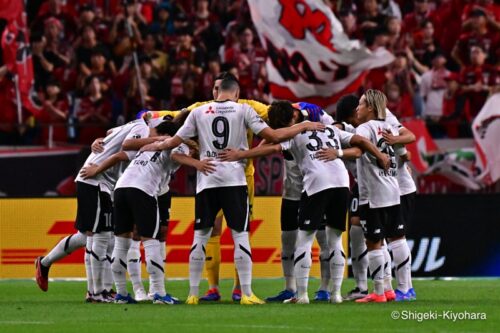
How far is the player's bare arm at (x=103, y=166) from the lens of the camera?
15.5m

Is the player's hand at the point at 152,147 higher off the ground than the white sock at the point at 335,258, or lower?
higher

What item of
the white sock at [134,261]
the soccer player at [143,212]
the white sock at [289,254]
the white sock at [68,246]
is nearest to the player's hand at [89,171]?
the soccer player at [143,212]

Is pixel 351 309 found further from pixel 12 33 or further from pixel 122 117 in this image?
pixel 12 33

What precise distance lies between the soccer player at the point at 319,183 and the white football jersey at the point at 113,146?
1313 millimetres

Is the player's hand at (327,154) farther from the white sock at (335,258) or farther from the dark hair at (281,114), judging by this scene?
the white sock at (335,258)

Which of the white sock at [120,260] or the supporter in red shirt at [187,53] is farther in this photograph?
the supporter in red shirt at [187,53]

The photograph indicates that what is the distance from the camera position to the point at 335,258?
48.7 feet

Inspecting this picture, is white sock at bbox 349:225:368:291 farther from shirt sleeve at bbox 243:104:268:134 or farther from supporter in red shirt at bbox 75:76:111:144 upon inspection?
supporter in red shirt at bbox 75:76:111:144

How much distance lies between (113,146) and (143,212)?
1246 millimetres

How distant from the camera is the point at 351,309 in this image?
1393cm

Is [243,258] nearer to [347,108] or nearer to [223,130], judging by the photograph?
[223,130]

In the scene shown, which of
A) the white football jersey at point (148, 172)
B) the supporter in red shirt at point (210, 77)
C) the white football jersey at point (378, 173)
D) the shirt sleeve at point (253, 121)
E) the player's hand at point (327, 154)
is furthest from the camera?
the supporter in red shirt at point (210, 77)

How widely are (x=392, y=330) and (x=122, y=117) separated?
11100 millimetres

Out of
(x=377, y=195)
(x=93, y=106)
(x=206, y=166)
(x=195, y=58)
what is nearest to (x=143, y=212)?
(x=206, y=166)
